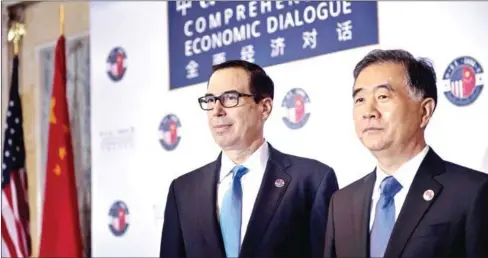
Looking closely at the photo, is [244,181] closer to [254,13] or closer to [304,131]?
[304,131]

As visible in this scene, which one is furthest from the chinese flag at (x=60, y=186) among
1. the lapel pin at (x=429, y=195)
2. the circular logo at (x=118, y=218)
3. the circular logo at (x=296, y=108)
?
the lapel pin at (x=429, y=195)

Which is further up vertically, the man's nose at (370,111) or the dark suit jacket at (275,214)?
the man's nose at (370,111)

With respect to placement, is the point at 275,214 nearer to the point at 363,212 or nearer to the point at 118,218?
the point at 363,212

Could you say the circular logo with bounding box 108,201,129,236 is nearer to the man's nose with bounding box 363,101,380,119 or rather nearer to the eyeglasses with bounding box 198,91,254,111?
the eyeglasses with bounding box 198,91,254,111

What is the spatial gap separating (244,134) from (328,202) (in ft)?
1.41

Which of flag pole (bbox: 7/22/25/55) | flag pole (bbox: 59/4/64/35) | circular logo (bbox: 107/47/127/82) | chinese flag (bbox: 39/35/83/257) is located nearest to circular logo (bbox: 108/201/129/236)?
chinese flag (bbox: 39/35/83/257)

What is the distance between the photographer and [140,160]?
Answer: 11.4ft

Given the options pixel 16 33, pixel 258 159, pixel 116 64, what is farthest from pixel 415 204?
pixel 16 33

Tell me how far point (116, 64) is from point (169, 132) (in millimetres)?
474

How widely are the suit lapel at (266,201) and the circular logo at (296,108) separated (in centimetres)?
13

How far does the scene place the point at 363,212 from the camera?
8.86ft

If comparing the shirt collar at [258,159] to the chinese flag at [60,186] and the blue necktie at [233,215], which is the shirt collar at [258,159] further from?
the chinese flag at [60,186]

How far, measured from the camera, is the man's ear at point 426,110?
2.65m

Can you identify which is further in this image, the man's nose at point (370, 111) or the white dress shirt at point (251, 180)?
the white dress shirt at point (251, 180)
